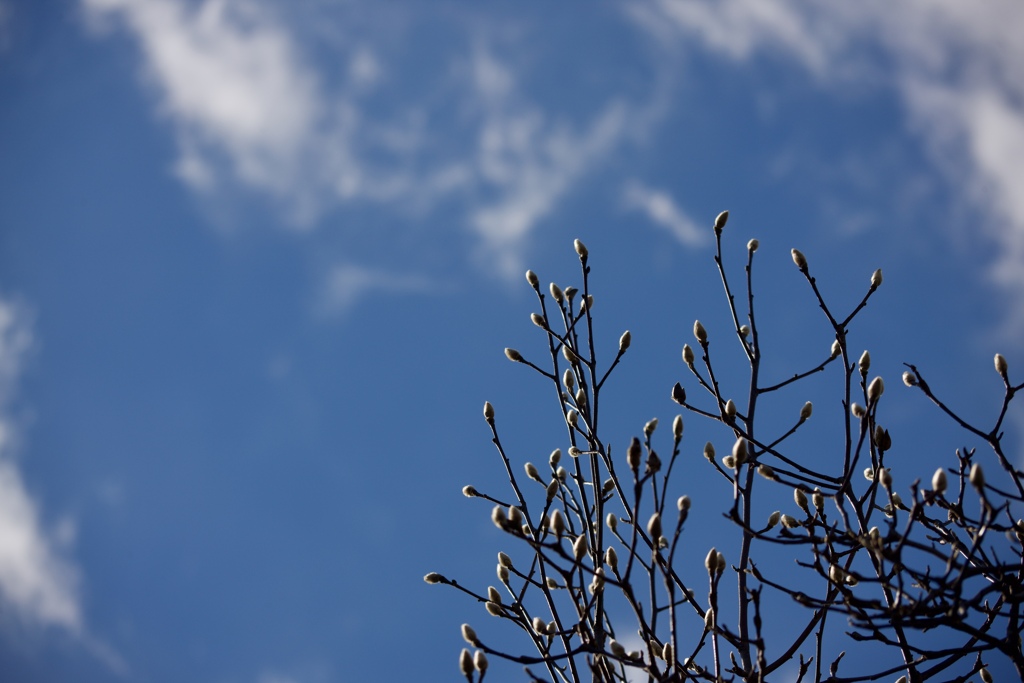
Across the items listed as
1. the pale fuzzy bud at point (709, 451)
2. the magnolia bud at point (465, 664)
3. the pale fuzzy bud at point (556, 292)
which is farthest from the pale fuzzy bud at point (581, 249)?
the magnolia bud at point (465, 664)

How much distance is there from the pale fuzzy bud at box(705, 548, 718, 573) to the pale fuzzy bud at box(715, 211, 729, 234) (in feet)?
6.35

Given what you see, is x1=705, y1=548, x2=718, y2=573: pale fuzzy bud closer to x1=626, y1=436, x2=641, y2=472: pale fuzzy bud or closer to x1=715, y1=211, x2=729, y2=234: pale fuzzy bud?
x1=626, y1=436, x2=641, y2=472: pale fuzzy bud

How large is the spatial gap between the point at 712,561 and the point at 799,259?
1.79m

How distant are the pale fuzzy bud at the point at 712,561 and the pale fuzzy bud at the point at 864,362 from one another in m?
1.29

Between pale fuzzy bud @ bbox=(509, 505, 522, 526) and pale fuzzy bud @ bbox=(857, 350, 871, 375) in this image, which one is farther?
pale fuzzy bud @ bbox=(857, 350, 871, 375)

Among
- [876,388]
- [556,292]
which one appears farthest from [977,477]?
[556,292]

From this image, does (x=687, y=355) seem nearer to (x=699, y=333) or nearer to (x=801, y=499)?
(x=699, y=333)

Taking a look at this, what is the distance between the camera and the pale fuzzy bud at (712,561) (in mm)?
2893

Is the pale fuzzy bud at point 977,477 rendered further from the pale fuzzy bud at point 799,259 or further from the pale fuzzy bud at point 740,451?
the pale fuzzy bud at point 799,259

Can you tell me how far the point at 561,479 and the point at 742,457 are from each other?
1.31m

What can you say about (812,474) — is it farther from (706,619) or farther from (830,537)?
(706,619)

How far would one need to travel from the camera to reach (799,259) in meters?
3.95

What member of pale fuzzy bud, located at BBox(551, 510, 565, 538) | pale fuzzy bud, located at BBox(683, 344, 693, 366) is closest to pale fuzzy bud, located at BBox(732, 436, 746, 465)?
pale fuzzy bud, located at BBox(551, 510, 565, 538)

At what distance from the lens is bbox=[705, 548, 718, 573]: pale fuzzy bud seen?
2893 millimetres
